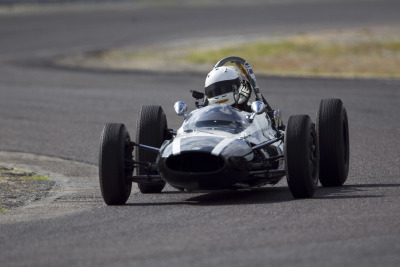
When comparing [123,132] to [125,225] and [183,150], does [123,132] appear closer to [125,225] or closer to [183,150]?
[183,150]

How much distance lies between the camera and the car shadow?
10156 mm

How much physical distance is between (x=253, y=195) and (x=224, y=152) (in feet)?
4.34

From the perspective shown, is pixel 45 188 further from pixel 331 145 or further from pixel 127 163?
pixel 331 145

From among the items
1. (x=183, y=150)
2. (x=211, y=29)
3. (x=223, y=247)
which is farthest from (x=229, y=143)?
(x=211, y=29)

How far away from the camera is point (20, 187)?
12.2 meters

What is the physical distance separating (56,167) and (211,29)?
31104 mm

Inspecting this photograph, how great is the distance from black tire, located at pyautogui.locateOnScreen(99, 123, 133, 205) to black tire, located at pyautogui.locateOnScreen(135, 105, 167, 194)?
35.4 inches

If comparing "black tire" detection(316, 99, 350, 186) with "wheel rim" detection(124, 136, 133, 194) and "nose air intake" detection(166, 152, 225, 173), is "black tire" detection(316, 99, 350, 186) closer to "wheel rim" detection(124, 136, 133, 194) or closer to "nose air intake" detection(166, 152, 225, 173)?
"nose air intake" detection(166, 152, 225, 173)

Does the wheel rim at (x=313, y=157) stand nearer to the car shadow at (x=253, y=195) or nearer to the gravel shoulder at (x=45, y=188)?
the car shadow at (x=253, y=195)

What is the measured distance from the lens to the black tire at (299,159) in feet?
32.4

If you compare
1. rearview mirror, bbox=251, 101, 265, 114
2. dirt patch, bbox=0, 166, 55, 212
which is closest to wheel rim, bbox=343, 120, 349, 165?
rearview mirror, bbox=251, 101, 265, 114

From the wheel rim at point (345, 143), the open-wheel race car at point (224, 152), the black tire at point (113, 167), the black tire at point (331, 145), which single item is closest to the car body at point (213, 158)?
the open-wheel race car at point (224, 152)

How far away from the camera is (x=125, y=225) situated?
8.80m

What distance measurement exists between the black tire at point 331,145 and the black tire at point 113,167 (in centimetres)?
247
